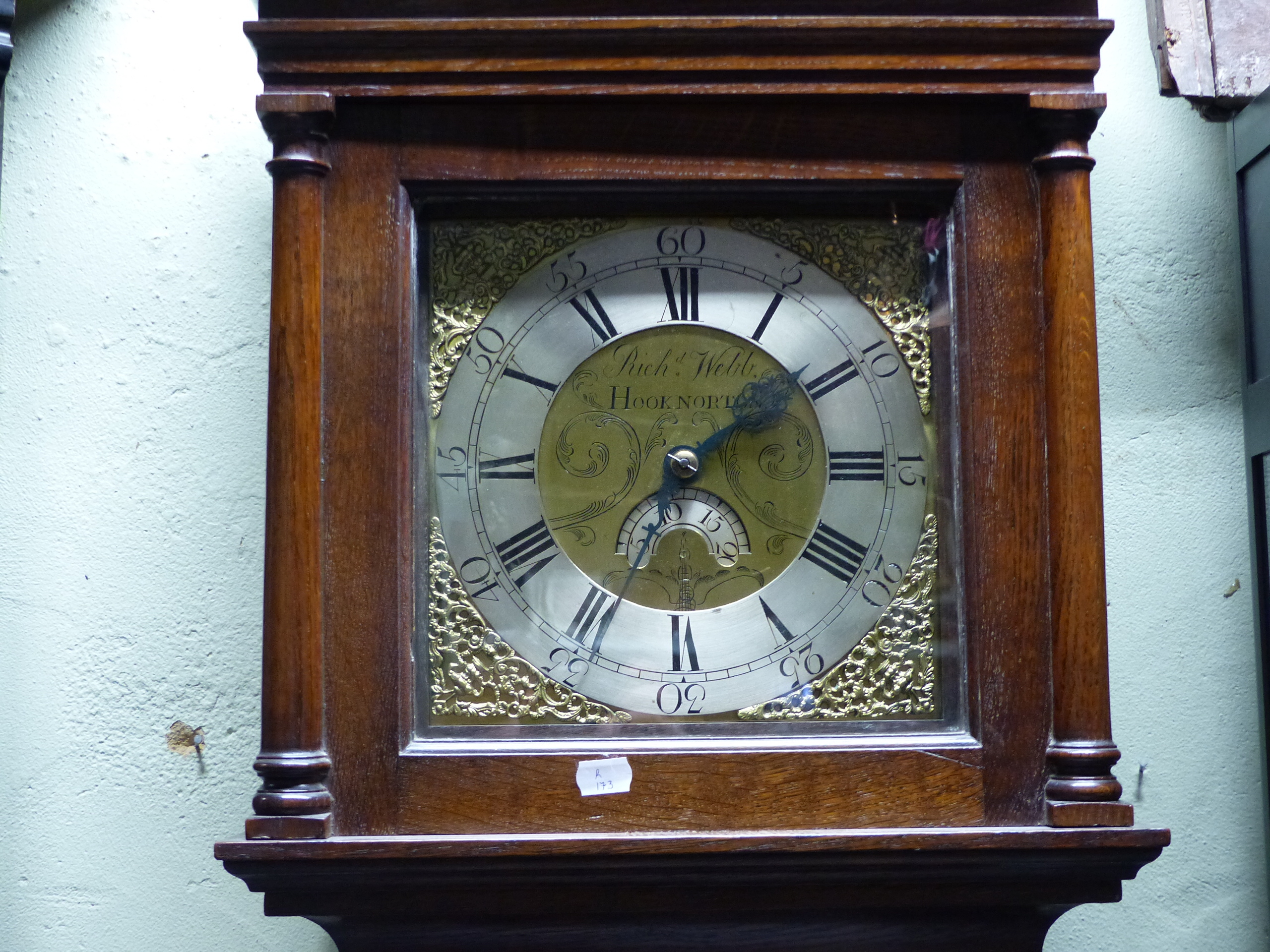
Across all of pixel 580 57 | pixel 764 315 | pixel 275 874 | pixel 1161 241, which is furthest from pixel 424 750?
pixel 1161 241

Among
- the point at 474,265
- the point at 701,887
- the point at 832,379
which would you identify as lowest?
the point at 701,887

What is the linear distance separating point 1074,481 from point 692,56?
448mm

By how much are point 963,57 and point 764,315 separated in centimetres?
26

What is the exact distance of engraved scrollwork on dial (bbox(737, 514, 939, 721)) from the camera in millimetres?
1037

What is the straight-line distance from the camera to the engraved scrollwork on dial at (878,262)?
1.07 meters

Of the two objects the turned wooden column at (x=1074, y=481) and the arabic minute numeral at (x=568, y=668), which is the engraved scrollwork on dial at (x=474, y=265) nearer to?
the arabic minute numeral at (x=568, y=668)

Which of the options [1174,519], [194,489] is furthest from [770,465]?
[194,489]

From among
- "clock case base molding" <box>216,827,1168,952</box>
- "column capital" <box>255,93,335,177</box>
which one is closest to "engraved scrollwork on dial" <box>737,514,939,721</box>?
"clock case base molding" <box>216,827,1168,952</box>

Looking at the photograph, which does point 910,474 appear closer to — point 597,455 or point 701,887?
point 597,455

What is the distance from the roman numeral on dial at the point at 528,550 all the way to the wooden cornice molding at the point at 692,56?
0.35 m

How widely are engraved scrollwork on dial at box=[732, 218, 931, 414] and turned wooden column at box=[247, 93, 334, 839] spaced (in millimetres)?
350

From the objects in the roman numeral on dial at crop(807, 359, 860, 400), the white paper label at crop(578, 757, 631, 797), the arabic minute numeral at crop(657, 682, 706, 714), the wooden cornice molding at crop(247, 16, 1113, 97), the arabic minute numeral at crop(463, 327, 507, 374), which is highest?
the wooden cornice molding at crop(247, 16, 1113, 97)

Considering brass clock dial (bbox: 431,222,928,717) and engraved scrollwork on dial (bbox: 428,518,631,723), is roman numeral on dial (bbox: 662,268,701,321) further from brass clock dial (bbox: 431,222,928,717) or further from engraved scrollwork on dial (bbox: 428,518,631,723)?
engraved scrollwork on dial (bbox: 428,518,631,723)

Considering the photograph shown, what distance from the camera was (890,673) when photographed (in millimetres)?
1043
